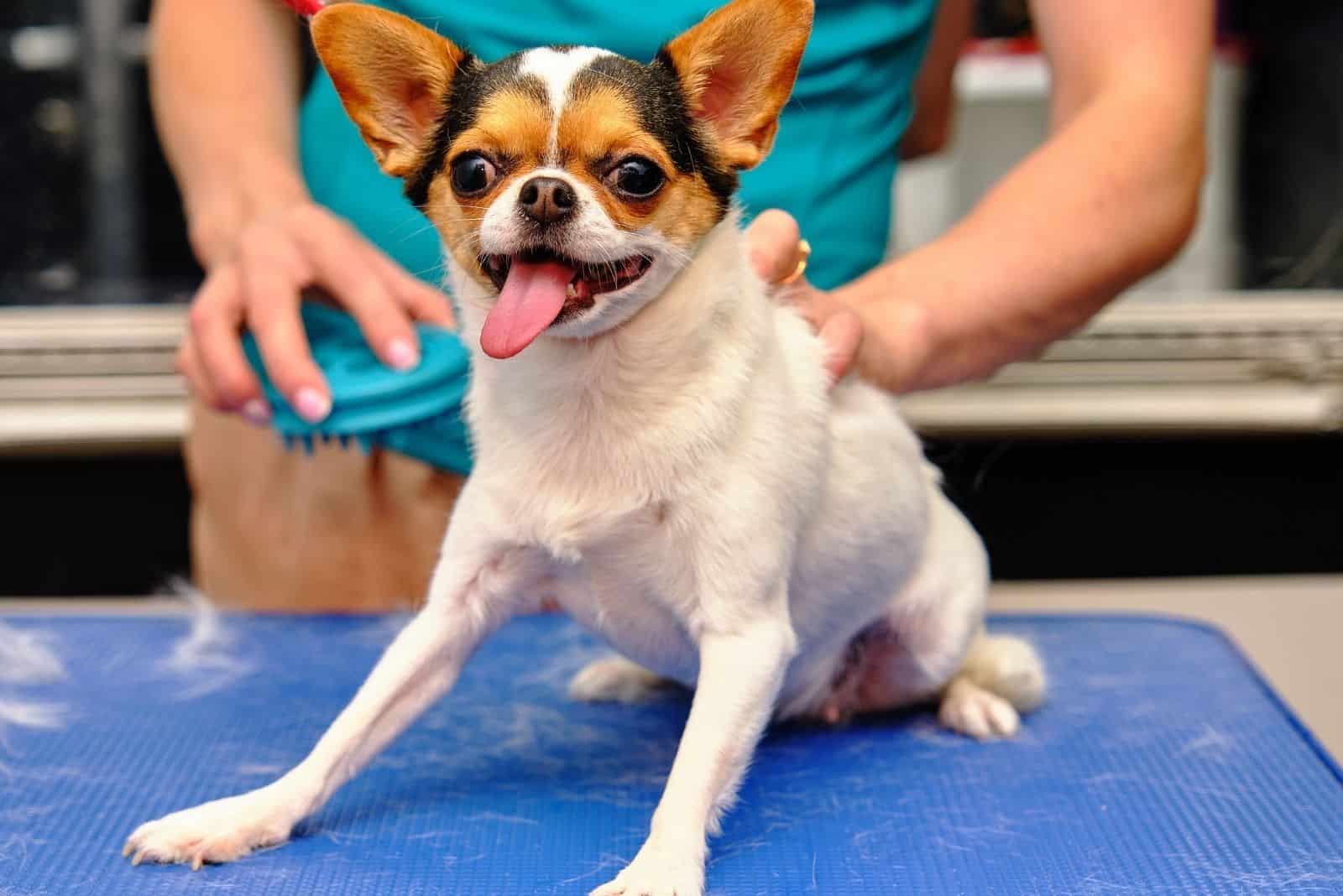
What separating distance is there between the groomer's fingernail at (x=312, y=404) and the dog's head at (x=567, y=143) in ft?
1.03

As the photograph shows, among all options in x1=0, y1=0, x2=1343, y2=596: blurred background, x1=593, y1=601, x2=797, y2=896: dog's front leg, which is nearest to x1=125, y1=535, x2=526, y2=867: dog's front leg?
x1=593, y1=601, x2=797, y2=896: dog's front leg

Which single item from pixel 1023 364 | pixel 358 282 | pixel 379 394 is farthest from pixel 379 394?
pixel 1023 364

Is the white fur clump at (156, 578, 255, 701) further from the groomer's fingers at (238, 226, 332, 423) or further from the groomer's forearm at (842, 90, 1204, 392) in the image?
the groomer's forearm at (842, 90, 1204, 392)

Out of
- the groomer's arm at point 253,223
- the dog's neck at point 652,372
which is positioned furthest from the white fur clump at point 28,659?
the dog's neck at point 652,372

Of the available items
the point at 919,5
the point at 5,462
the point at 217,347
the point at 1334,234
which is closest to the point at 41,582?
the point at 5,462

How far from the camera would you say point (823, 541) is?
0.99m

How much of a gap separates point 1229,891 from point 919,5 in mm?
837

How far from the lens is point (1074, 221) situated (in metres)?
1.24

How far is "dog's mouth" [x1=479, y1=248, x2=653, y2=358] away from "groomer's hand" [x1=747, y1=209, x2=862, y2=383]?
0.18 meters

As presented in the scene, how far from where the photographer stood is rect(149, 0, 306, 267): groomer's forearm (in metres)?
1.40

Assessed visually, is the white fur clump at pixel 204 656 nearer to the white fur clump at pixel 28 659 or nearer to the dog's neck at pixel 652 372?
the white fur clump at pixel 28 659

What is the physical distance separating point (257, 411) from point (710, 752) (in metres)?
0.56

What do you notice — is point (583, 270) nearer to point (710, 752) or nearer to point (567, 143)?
point (567, 143)

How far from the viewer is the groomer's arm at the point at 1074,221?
1197mm
